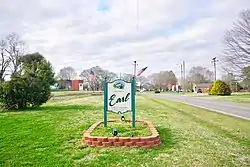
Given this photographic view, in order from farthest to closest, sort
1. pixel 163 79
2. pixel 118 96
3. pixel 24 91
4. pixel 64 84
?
pixel 163 79
pixel 64 84
pixel 24 91
pixel 118 96

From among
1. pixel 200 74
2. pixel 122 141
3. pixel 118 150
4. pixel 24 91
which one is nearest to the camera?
pixel 118 150

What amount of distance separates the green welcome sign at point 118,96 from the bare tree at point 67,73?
8697 cm

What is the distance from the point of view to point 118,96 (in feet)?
26.2

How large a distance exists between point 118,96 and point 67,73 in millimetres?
89441

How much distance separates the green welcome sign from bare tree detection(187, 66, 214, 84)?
9063 cm

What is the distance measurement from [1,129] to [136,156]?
4.62m

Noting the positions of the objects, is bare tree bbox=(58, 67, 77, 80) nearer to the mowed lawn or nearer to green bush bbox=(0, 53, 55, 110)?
green bush bbox=(0, 53, 55, 110)

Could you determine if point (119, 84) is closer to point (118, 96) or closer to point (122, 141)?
point (118, 96)

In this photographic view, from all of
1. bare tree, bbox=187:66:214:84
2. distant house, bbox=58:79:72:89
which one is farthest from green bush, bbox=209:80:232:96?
bare tree, bbox=187:66:214:84

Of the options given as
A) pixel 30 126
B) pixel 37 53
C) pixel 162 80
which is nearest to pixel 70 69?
pixel 162 80

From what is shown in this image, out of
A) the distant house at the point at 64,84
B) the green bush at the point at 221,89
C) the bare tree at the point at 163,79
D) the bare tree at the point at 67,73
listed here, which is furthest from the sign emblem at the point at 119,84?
the bare tree at the point at 163,79

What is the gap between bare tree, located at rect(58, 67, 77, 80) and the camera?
308 feet

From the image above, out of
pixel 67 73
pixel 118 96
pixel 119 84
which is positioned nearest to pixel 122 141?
pixel 118 96

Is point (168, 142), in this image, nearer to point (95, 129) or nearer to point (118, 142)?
point (118, 142)
